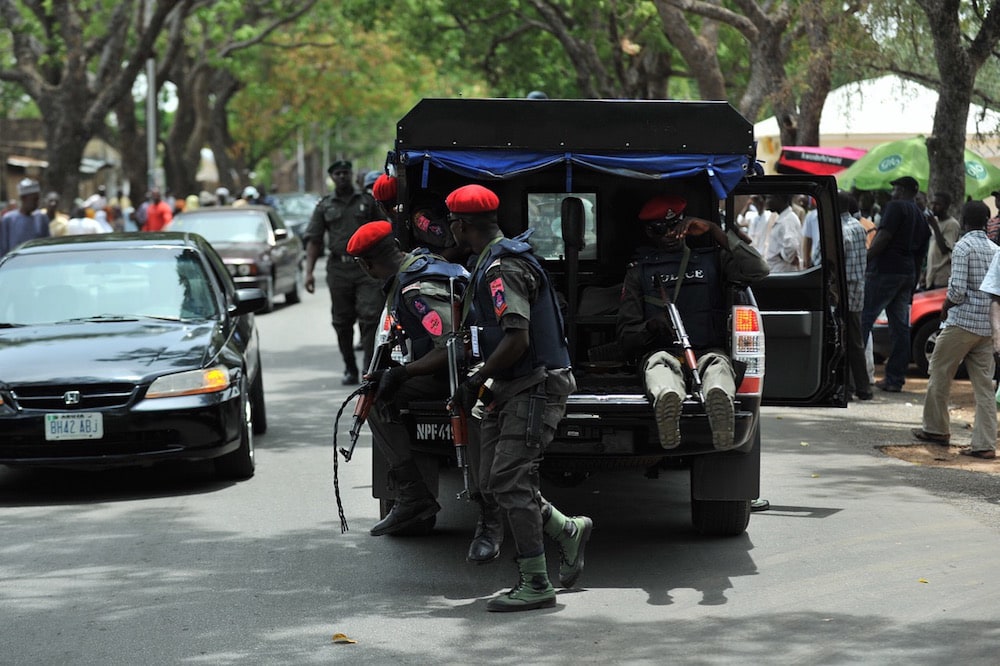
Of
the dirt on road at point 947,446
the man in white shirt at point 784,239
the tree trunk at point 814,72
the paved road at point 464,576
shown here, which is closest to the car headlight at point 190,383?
the paved road at point 464,576

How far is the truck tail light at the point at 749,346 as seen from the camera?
291 inches

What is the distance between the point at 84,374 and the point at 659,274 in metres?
3.40

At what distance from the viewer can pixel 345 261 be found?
13.7 m

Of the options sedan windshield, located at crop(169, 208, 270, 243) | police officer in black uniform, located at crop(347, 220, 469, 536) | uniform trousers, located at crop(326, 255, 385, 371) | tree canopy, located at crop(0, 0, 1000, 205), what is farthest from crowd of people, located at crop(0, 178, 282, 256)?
police officer in black uniform, located at crop(347, 220, 469, 536)

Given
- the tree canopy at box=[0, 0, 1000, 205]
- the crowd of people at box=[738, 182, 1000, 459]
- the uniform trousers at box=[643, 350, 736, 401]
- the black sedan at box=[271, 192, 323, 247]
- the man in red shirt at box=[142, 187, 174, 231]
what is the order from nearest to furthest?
1. the uniform trousers at box=[643, 350, 736, 401]
2. the crowd of people at box=[738, 182, 1000, 459]
3. the tree canopy at box=[0, 0, 1000, 205]
4. the man in red shirt at box=[142, 187, 174, 231]
5. the black sedan at box=[271, 192, 323, 247]

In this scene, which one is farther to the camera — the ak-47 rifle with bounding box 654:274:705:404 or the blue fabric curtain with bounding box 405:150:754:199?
the blue fabric curtain with bounding box 405:150:754:199

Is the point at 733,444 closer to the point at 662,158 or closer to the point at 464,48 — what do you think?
the point at 662,158

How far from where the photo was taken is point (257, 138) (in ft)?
182

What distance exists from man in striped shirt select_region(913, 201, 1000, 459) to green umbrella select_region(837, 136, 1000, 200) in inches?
309

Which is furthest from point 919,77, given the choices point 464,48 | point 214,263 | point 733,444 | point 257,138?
point 257,138

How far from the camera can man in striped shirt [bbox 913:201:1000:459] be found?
34.2 feet

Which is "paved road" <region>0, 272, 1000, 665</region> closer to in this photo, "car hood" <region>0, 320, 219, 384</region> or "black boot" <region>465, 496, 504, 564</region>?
"black boot" <region>465, 496, 504, 564</region>

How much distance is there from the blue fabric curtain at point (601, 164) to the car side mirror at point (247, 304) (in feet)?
8.55

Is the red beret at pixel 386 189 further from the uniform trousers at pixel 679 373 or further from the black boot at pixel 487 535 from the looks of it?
the black boot at pixel 487 535
